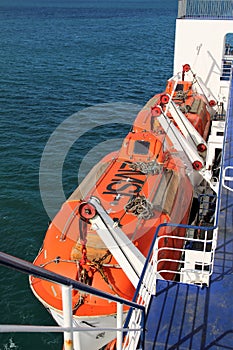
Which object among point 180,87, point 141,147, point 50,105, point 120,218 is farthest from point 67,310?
point 50,105

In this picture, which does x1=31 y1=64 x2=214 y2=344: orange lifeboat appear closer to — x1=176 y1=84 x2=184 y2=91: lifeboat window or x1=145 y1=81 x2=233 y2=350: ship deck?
x1=145 y1=81 x2=233 y2=350: ship deck

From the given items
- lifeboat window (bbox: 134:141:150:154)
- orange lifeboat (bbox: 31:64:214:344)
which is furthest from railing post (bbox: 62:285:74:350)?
lifeboat window (bbox: 134:141:150:154)

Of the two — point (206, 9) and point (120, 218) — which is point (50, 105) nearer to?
point (206, 9)

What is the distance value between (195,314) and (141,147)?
302 inches

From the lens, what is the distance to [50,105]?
94.6 ft

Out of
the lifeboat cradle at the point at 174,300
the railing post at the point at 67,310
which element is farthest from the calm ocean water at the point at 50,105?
the railing post at the point at 67,310

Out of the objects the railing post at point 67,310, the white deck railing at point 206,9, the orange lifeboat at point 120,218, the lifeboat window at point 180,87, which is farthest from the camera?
the white deck railing at point 206,9

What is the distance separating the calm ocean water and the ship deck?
5.66 metres

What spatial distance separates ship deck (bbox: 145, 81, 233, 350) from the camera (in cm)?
530

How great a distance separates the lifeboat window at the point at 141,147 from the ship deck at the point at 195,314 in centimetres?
625

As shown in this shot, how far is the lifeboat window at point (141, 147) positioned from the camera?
12.8 meters

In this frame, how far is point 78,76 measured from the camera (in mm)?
36438

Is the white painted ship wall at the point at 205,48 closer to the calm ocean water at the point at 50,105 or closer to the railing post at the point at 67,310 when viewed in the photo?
the calm ocean water at the point at 50,105

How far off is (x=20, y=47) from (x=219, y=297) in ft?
153
